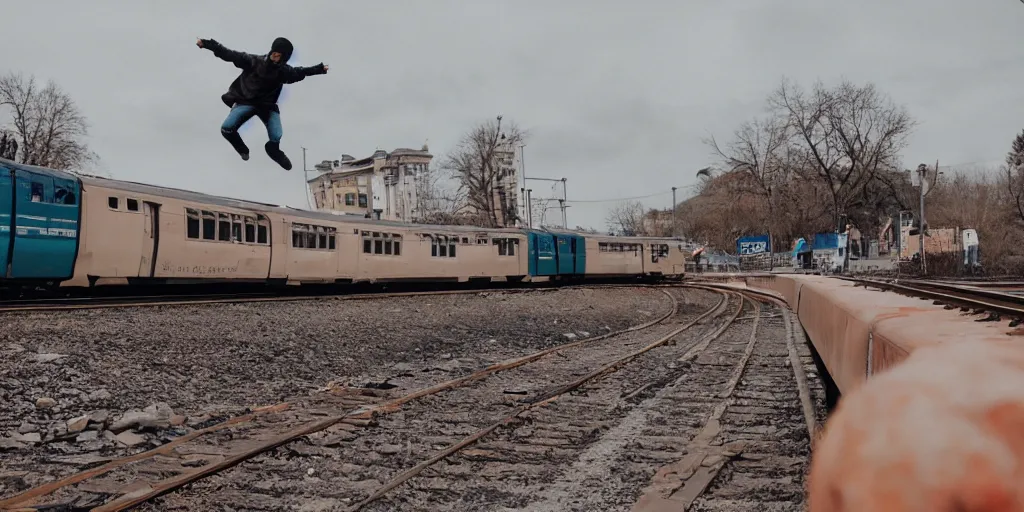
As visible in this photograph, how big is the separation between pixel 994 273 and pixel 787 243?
95.8ft

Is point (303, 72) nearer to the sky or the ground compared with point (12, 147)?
nearer to the ground

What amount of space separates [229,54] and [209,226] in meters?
14.2

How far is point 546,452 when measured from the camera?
605 centimetres

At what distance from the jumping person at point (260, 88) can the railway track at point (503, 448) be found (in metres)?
2.30

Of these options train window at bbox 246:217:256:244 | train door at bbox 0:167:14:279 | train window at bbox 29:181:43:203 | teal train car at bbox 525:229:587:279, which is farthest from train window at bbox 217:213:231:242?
teal train car at bbox 525:229:587:279

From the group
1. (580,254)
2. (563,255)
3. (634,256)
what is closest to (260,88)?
(563,255)

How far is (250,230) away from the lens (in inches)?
741

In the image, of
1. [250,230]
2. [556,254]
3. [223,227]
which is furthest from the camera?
[556,254]

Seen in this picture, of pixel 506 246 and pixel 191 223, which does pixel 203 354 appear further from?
pixel 506 246

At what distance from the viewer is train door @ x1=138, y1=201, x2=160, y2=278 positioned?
15719mm

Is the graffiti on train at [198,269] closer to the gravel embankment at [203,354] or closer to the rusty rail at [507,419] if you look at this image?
the gravel embankment at [203,354]

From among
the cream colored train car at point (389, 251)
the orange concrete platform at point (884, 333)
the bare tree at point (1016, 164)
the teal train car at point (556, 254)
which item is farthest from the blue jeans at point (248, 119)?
the bare tree at point (1016, 164)

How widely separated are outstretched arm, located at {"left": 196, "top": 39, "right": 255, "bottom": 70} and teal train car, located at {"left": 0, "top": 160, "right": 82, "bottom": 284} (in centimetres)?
1146

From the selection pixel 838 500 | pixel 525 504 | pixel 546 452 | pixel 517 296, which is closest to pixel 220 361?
pixel 546 452
